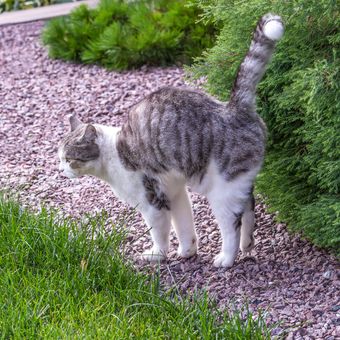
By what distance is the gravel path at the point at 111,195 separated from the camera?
404 centimetres

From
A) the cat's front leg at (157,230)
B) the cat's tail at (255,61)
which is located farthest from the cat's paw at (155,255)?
the cat's tail at (255,61)

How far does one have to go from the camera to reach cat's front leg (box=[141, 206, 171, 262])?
4.44m

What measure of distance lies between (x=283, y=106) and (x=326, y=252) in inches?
31.6

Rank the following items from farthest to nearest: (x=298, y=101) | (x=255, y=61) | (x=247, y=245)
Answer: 1. (x=247, y=245)
2. (x=298, y=101)
3. (x=255, y=61)

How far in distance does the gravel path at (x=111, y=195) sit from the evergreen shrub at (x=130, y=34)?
137 millimetres

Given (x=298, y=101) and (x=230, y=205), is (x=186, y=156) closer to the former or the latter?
(x=230, y=205)

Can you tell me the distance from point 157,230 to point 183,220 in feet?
0.51

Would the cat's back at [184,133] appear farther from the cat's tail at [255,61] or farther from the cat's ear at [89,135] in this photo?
the cat's ear at [89,135]

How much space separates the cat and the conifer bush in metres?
0.22

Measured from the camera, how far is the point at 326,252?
4449 mm

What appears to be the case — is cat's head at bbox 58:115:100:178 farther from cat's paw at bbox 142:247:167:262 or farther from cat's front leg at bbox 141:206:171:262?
cat's paw at bbox 142:247:167:262

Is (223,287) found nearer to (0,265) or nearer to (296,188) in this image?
(296,188)

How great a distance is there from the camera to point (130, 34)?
747 cm

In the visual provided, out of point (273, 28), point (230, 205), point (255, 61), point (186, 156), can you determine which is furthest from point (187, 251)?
point (273, 28)
